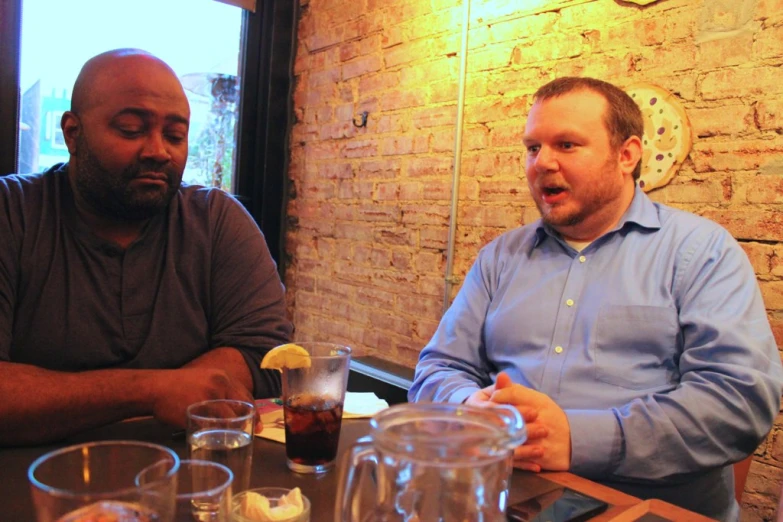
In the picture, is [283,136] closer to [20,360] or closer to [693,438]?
[20,360]

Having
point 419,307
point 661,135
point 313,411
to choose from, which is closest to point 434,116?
point 419,307

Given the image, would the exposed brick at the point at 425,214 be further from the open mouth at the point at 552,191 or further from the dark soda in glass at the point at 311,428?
the dark soda in glass at the point at 311,428

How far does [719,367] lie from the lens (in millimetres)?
1287

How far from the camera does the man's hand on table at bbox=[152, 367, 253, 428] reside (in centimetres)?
107

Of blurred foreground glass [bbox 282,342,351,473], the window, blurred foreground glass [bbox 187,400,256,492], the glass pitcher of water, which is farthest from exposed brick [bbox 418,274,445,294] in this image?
the glass pitcher of water

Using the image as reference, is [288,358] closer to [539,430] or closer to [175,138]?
[539,430]

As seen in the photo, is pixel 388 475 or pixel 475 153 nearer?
pixel 388 475

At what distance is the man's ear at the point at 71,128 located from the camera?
5.00 ft

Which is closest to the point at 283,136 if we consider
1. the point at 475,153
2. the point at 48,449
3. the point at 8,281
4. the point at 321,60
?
the point at 321,60

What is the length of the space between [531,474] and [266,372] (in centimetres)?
68

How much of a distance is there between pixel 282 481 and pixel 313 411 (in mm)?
103

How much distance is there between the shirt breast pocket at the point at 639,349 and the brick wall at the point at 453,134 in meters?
0.46

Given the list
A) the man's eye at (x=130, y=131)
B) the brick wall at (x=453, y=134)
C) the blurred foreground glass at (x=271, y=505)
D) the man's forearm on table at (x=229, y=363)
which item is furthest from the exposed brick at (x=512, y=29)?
the blurred foreground glass at (x=271, y=505)

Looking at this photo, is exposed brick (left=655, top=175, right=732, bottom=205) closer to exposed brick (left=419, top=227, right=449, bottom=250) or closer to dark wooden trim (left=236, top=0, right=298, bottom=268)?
exposed brick (left=419, top=227, right=449, bottom=250)
